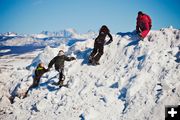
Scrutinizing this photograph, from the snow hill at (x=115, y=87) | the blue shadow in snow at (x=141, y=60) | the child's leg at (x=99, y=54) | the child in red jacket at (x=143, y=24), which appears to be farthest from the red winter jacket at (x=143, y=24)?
the child's leg at (x=99, y=54)

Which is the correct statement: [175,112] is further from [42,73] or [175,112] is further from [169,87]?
[42,73]

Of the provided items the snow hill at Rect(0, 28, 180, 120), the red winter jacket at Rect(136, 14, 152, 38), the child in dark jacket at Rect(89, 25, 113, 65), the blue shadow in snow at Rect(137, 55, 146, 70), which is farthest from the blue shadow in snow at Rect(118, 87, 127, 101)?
the red winter jacket at Rect(136, 14, 152, 38)

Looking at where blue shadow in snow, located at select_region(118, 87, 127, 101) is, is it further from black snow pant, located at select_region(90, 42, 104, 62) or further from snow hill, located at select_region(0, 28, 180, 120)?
black snow pant, located at select_region(90, 42, 104, 62)

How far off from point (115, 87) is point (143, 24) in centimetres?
448

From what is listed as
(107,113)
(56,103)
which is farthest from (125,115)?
(56,103)

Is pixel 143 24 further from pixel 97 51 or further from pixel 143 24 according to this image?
pixel 97 51

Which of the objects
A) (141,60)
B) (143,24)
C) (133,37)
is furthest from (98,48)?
(143,24)

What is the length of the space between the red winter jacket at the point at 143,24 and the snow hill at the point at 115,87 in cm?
40

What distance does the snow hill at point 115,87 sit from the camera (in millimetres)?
9633

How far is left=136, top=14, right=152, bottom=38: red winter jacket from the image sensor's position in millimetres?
13573

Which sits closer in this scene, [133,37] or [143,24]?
[143,24]

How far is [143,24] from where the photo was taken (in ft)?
44.7

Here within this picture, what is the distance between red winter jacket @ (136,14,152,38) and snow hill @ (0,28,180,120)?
0.40 meters

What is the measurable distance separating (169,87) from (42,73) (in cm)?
721
